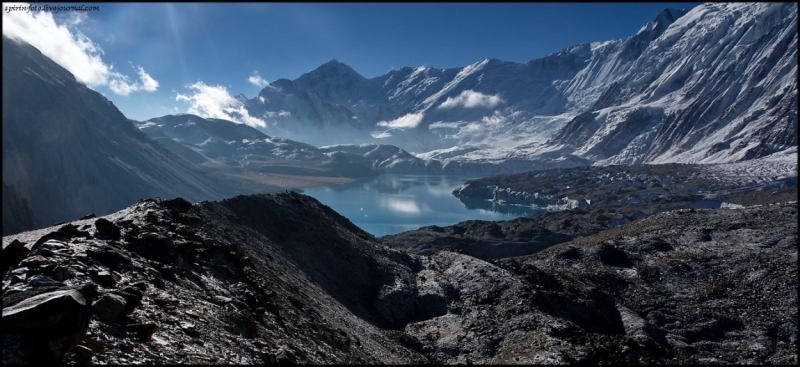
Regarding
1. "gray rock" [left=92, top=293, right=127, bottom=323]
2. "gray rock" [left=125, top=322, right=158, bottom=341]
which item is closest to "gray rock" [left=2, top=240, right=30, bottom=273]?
"gray rock" [left=92, top=293, right=127, bottom=323]

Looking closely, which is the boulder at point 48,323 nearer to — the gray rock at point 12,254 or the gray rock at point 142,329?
the gray rock at point 142,329

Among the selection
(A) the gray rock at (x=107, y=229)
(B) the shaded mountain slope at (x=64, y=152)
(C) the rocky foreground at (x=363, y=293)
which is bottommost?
(C) the rocky foreground at (x=363, y=293)

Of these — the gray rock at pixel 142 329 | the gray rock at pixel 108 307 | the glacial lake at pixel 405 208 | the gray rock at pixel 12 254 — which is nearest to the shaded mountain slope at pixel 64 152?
the glacial lake at pixel 405 208

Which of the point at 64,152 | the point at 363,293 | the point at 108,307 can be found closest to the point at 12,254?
the point at 108,307

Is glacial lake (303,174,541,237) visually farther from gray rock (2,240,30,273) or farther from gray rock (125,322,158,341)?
gray rock (125,322,158,341)

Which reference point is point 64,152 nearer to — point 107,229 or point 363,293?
point 363,293

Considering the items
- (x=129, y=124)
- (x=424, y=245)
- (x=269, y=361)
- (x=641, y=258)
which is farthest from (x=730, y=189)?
(x=129, y=124)

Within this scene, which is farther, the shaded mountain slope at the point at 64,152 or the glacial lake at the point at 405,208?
the glacial lake at the point at 405,208
